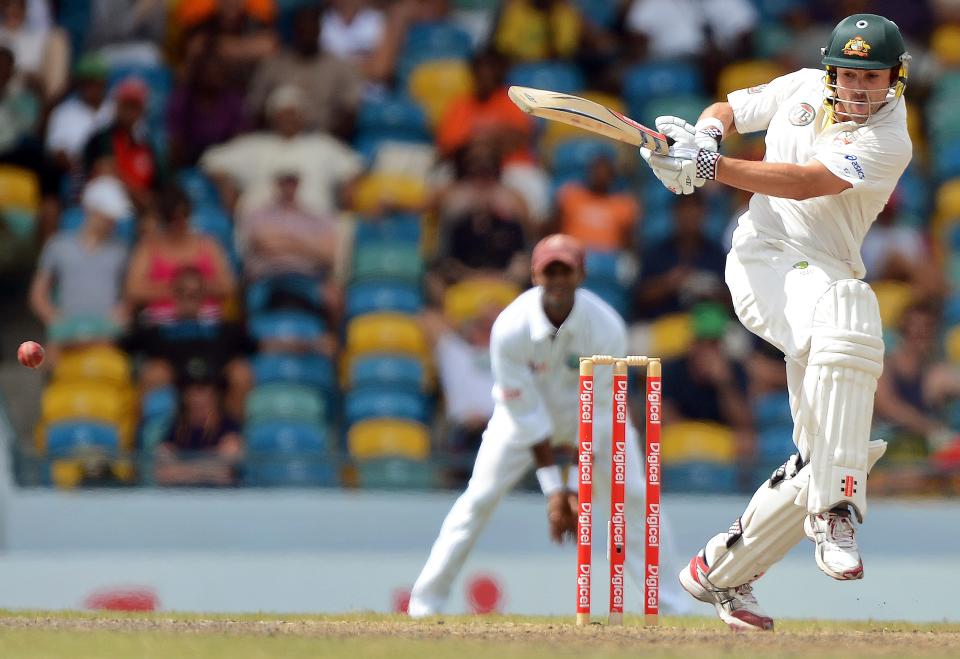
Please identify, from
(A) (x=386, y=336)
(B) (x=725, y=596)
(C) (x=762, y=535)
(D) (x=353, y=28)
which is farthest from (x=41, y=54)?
(C) (x=762, y=535)

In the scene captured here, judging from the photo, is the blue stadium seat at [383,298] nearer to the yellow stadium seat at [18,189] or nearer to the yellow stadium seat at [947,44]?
the yellow stadium seat at [18,189]

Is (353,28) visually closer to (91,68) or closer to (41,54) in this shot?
(91,68)

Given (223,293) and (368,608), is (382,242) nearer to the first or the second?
(223,293)

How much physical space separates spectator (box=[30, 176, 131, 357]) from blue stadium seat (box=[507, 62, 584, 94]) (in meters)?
2.47

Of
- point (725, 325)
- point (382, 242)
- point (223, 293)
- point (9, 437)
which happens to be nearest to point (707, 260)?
point (725, 325)

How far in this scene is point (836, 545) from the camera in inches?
207

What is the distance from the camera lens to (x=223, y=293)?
9445 mm

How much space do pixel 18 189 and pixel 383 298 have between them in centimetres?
204

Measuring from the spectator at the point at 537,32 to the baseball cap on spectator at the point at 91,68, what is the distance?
7.18 ft

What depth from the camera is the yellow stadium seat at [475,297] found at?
9.36 meters

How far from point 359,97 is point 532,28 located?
1095 mm

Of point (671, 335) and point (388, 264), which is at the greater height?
point (388, 264)

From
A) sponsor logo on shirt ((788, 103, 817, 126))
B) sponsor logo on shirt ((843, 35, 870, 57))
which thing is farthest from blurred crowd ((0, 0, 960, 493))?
sponsor logo on shirt ((843, 35, 870, 57))

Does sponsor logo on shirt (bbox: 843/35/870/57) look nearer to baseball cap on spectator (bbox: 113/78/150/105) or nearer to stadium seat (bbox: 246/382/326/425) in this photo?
stadium seat (bbox: 246/382/326/425)
